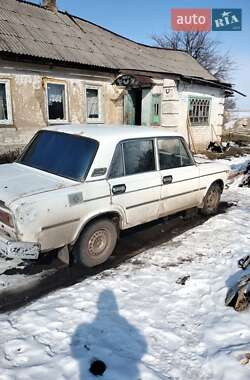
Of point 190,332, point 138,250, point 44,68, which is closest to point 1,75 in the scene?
point 44,68

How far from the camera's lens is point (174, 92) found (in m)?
13.3

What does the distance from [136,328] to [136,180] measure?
1.96m

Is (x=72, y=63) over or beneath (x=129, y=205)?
over

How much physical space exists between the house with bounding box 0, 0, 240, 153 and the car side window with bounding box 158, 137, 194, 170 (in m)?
6.48

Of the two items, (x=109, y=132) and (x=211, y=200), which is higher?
(x=109, y=132)

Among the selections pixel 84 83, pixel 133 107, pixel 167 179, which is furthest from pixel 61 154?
pixel 133 107

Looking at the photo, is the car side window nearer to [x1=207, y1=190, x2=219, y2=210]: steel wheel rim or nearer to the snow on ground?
[x1=207, y1=190, x2=219, y2=210]: steel wheel rim

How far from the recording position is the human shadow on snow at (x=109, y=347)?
7.80ft

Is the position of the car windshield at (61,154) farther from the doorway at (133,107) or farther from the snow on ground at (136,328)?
the doorway at (133,107)

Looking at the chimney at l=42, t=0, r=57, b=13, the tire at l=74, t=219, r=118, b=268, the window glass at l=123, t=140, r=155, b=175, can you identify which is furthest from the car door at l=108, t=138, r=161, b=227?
the chimney at l=42, t=0, r=57, b=13

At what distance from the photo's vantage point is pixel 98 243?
4.05 meters

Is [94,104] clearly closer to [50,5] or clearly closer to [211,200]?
[50,5]

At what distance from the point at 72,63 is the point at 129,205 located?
7.87 meters

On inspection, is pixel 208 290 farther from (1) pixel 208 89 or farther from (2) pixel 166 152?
(1) pixel 208 89
